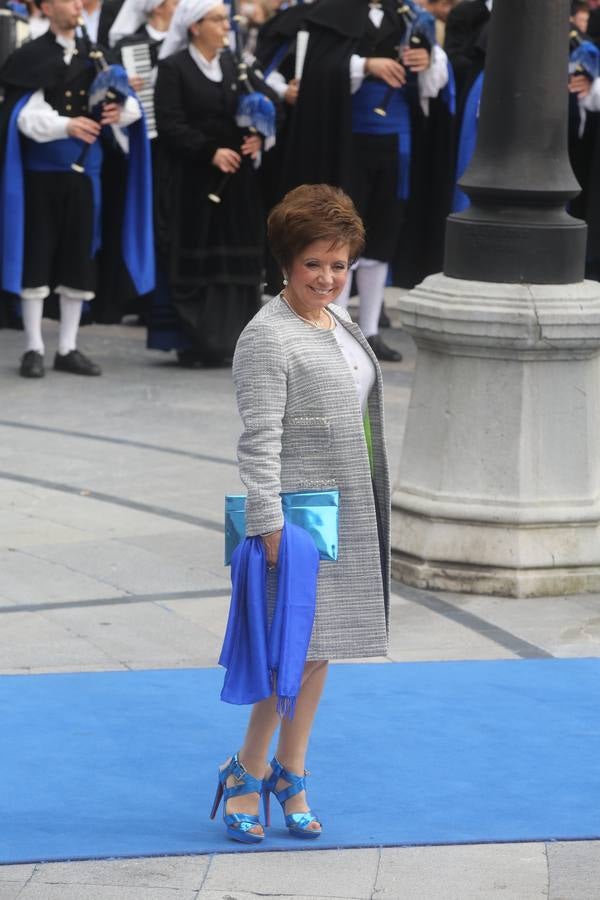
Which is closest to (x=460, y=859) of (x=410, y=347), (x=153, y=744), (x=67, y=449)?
(x=153, y=744)

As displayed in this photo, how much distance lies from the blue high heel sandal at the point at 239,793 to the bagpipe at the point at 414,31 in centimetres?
720

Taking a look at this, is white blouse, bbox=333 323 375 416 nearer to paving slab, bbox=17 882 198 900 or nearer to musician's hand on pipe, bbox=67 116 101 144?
paving slab, bbox=17 882 198 900

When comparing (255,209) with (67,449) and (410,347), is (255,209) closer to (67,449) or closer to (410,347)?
(410,347)

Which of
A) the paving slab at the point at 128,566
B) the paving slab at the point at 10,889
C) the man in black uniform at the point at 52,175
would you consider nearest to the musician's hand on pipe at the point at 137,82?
the man in black uniform at the point at 52,175

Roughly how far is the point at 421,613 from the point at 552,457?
2.39ft

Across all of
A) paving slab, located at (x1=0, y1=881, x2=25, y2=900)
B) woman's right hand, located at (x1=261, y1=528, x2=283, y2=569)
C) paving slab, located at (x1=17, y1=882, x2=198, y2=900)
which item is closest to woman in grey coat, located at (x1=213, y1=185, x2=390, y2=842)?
woman's right hand, located at (x1=261, y1=528, x2=283, y2=569)

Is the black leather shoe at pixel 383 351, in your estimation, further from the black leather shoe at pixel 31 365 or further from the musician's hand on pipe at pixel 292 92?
the black leather shoe at pixel 31 365

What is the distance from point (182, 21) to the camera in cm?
1047

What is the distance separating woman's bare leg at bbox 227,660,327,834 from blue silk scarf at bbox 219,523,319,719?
12cm

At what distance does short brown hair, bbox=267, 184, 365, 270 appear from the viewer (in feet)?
13.8

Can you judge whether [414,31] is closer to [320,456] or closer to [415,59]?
[415,59]

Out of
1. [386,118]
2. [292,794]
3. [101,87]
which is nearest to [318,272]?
[292,794]

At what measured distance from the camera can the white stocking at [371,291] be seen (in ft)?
37.2

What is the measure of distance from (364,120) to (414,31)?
584mm
